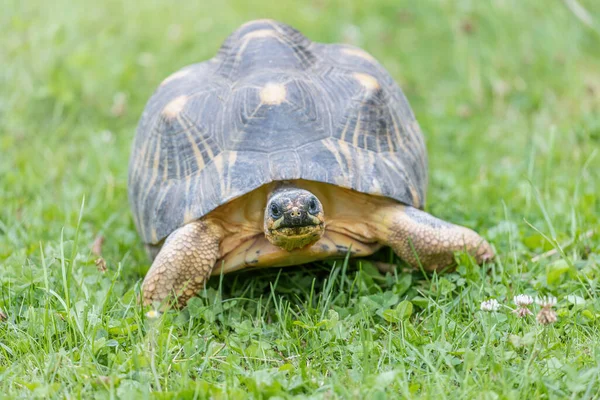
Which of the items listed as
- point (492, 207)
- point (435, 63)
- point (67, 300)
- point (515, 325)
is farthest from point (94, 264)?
point (435, 63)

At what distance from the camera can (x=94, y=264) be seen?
3.28 m

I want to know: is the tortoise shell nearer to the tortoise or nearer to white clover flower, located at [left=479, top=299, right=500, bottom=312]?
the tortoise

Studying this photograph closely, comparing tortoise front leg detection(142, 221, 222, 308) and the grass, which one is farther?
tortoise front leg detection(142, 221, 222, 308)

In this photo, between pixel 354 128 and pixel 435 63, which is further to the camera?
pixel 435 63

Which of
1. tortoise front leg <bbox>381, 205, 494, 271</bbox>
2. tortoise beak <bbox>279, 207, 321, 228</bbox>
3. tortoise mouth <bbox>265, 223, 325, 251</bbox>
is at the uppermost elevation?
tortoise beak <bbox>279, 207, 321, 228</bbox>

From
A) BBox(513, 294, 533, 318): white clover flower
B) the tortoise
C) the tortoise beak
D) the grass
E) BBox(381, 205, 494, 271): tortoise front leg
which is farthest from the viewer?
BBox(381, 205, 494, 271): tortoise front leg

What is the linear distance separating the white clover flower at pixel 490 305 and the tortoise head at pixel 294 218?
66 cm

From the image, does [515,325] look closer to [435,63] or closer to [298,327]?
[298,327]

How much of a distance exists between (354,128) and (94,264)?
1.28 meters

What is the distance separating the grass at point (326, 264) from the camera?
243cm

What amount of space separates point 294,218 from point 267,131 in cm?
48

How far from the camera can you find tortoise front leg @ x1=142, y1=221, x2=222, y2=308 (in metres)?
3.02

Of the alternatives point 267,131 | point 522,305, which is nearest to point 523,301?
point 522,305

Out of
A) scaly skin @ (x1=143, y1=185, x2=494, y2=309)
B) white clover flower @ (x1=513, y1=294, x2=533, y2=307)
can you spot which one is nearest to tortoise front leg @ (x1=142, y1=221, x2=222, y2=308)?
scaly skin @ (x1=143, y1=185, x2=494, y2=309)
